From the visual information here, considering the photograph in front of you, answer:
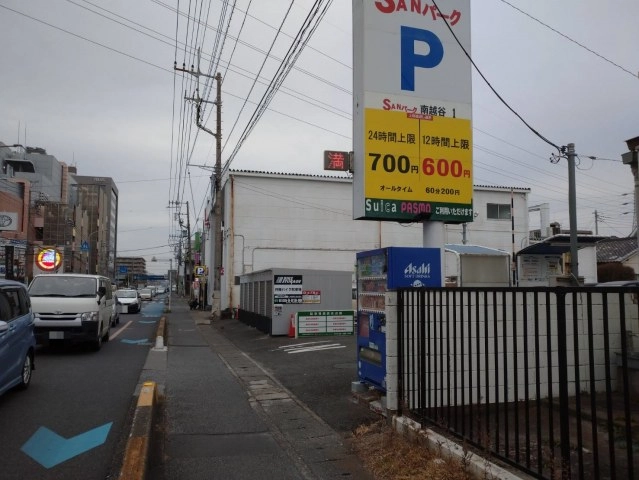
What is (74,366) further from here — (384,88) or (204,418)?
(384,88)

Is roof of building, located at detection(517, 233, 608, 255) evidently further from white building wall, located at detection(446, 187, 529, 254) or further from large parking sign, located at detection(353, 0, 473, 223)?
white building wall, located at detection(446, 187, 529, 254)

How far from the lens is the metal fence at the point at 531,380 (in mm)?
3789

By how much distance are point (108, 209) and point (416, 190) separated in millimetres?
139427

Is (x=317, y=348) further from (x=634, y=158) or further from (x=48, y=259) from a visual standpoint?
(x=48, y=259)

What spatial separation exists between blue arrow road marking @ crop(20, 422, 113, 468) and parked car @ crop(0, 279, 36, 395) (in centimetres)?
149

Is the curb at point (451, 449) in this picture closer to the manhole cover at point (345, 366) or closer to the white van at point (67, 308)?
the manhole cover at point (345, 366)

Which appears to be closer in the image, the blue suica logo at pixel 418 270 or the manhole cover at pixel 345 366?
the blue suica logo at pixel 418 270

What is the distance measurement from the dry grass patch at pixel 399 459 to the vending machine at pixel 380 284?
1.23 m

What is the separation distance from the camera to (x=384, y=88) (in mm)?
8492

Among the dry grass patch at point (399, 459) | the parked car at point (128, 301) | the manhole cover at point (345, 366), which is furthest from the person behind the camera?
the parked car at point (128, 301)

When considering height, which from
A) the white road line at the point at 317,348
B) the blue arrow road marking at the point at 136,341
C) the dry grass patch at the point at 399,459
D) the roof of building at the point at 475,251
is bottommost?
the blue arrow road marking at the point at 136,341

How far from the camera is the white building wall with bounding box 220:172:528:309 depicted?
1180 inches

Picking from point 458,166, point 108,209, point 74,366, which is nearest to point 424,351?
point 458,166

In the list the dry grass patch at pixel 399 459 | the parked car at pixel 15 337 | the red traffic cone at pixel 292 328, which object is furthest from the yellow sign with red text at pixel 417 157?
the red traffic cone at pixel 292 328
